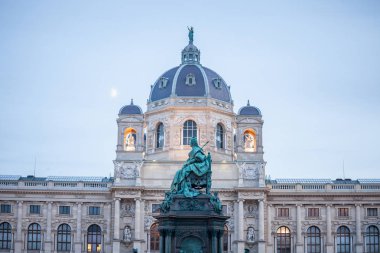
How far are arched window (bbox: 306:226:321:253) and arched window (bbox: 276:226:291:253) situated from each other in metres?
2.68

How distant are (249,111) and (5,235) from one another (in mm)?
37236

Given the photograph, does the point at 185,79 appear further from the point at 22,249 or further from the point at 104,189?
the point at 22,249

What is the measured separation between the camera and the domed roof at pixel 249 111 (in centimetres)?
9956

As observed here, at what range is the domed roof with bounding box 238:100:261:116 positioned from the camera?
99.6 metres

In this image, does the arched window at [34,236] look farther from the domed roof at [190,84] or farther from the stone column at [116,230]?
the domed roof at [190,84]

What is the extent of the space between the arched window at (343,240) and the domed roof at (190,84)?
2477cm

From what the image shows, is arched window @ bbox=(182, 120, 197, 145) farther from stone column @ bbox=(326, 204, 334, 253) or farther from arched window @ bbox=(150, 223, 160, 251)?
stone column @ bbox=(326, 204, 334, 253)

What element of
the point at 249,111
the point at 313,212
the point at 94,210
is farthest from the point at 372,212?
the point at 94,210

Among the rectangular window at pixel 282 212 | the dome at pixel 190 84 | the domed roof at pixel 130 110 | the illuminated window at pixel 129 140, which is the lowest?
the rectangular window at pixel 282 212

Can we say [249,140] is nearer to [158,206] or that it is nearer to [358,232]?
[158,206]

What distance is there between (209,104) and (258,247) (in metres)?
22.0

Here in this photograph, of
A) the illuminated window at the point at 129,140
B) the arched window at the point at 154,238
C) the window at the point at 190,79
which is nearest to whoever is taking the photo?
the arched window at the point at 154,238

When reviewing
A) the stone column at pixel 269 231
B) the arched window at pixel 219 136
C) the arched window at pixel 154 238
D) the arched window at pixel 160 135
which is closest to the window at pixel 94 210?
the arched window at pixel 154 238

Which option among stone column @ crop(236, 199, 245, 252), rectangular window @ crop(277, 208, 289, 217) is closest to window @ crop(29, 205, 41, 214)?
stone column @ crop(236, 199, 245, 252)
